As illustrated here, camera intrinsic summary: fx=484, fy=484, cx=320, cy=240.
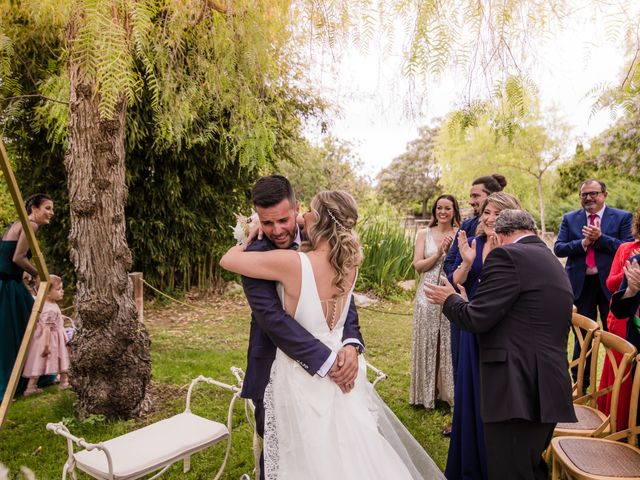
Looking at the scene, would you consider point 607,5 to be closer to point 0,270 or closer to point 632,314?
point 632,314

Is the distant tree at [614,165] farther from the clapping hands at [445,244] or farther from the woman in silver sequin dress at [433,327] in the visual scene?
the clapping hands at [445,244]

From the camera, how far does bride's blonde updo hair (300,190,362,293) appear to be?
2.31 m

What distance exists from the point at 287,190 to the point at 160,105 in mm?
2187

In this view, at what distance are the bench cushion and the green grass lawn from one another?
0.63 metres

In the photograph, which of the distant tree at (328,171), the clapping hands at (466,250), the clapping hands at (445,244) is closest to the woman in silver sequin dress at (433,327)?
the clapping hands at (445,244)

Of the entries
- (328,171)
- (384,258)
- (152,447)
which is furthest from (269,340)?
(328,171)

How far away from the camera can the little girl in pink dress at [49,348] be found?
490cm

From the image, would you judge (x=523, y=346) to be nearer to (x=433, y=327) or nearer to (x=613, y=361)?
(x=613, y=361)

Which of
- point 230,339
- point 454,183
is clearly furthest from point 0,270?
point 454,183

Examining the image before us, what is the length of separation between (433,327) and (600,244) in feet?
6.72

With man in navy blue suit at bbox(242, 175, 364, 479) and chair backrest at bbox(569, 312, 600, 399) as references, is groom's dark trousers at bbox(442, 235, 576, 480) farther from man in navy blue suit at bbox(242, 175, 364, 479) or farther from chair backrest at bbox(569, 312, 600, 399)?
chair backrest at bbox(569, 312, 600, 399)

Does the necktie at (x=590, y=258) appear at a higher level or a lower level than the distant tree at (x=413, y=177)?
lower

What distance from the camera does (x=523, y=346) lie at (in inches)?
95.8

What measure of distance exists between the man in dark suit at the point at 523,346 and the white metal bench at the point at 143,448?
1.67 metres
